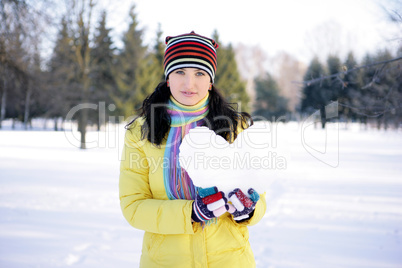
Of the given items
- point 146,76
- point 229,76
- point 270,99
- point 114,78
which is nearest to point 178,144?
point 146,76

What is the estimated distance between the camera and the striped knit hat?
1.39 m

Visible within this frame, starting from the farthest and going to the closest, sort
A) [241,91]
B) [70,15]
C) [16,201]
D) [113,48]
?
[241,91] → [113,48] → [70,15] → [16,201]

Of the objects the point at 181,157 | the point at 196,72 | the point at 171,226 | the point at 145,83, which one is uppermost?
the point at 145,83

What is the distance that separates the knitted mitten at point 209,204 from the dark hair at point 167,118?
0.36m

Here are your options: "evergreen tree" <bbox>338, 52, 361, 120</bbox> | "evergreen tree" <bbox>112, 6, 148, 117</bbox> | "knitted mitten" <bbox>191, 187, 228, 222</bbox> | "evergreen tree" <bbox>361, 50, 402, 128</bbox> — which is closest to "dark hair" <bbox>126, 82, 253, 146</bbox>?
"knitted mitten" <bbox>191, 187, 228, 222</bbox>

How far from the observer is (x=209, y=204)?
1.12 m

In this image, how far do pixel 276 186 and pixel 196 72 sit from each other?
6.01m

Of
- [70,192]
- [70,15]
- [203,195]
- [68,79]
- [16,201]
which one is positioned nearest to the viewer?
[203,195]

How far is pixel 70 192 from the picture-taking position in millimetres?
5598

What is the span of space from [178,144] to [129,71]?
24.8 meters

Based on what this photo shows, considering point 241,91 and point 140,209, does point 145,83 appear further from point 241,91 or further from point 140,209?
point 140,209

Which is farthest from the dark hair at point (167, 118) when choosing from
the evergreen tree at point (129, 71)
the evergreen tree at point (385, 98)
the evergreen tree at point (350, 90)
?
the evergreen tree at point (129, 71)

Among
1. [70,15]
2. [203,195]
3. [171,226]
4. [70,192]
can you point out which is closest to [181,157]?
[203,195]

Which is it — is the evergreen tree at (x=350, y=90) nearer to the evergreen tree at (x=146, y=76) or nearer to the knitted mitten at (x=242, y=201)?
the knitted mitten at (x=242, y=201)
